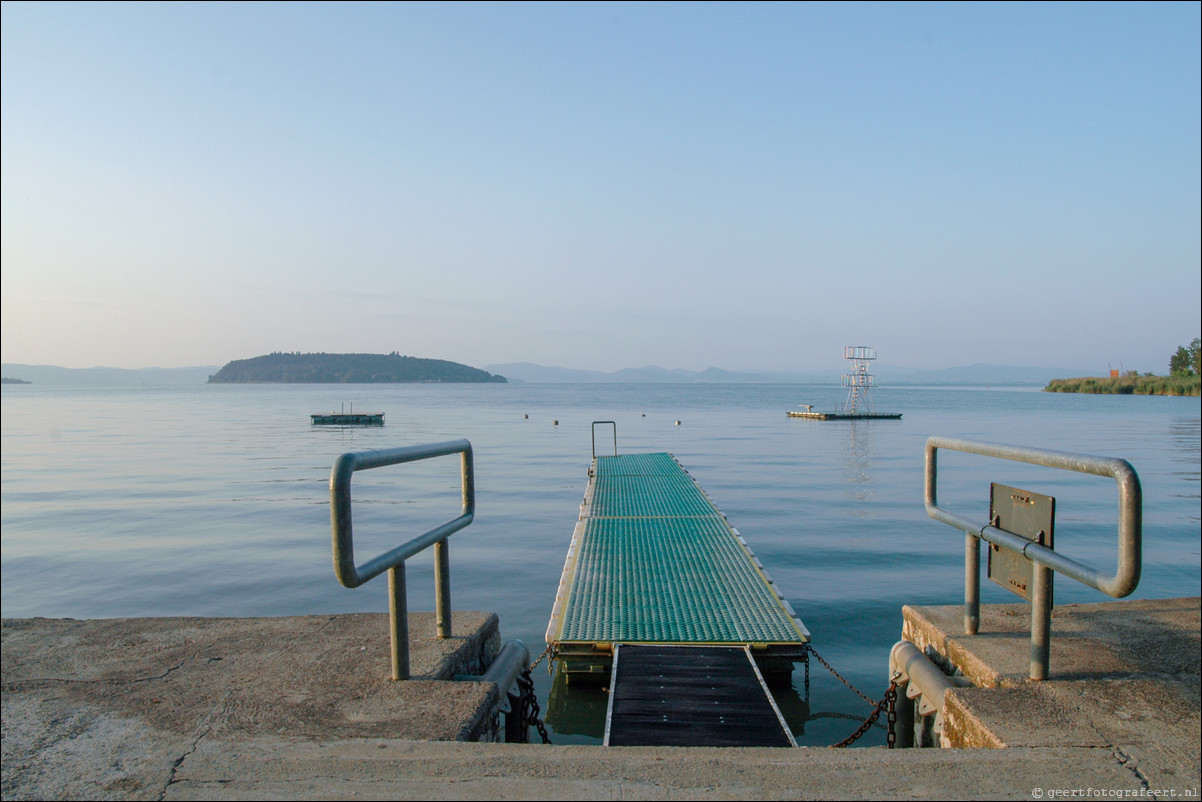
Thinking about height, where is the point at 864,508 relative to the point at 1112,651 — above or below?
below

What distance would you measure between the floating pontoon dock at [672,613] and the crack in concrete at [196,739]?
2040 mm

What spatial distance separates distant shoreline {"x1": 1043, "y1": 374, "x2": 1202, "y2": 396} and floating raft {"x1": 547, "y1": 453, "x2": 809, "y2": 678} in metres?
90.1

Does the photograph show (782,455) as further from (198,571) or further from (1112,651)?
(1112,651)

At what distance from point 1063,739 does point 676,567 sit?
5.44 meters

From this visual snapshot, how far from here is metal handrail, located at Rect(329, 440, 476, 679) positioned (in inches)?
113

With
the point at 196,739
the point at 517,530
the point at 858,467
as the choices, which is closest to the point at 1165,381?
the point at 858,467

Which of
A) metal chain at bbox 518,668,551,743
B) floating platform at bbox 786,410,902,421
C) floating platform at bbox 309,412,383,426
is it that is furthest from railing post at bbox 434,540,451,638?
floating platform at bbox 786,410,902,421

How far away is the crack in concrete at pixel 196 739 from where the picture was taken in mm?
2470

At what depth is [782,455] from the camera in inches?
1172

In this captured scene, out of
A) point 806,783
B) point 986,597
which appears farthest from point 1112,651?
point 986,597

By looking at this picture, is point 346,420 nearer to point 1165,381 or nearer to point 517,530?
point 517,530

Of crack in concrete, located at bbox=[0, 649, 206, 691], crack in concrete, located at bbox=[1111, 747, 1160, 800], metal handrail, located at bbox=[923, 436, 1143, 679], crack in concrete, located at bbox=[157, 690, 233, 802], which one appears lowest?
crack in concrete, located at bbox=[0, 649, 206, 691]

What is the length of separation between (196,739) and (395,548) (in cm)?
102

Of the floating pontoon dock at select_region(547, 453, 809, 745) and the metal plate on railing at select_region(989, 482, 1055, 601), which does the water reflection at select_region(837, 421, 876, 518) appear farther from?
the metal plate on railing at select_region(989, 482, 1055, 601)
